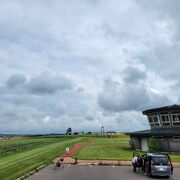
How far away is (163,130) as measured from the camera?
59.9 meters

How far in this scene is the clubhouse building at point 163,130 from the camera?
5559 cm

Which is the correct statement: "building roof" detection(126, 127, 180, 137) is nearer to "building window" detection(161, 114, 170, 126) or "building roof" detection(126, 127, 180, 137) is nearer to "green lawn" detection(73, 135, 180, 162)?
"building window" detection(161, 114, 170, 126)

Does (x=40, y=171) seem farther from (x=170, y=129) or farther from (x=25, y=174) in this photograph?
(x=170, y=129)

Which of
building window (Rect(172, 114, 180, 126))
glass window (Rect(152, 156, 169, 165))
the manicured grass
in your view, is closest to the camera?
glass window (Rect(152, 156, 169, 165))

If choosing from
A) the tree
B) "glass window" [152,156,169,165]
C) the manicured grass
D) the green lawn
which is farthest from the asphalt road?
the tree

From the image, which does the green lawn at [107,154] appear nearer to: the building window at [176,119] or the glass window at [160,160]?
the building window at [176,119]

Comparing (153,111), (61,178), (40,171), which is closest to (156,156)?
(61,178)

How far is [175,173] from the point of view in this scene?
35.0 m

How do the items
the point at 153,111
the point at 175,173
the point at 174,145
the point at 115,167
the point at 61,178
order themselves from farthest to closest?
the point at 153,111, the point at 174,145, the point at 115,167, the point at 175,173, the point at 61,178

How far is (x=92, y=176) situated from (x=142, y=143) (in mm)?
32553

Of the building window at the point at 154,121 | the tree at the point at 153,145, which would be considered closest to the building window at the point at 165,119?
the building window at the point at 154,121

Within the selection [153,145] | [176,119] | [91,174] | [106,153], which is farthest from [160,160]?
[176,119]

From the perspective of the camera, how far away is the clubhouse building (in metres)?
55.6

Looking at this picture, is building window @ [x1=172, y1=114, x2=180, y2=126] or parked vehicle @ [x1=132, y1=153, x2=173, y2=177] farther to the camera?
building window @ [x1=172, y1=114, x2=180, y2=126]
